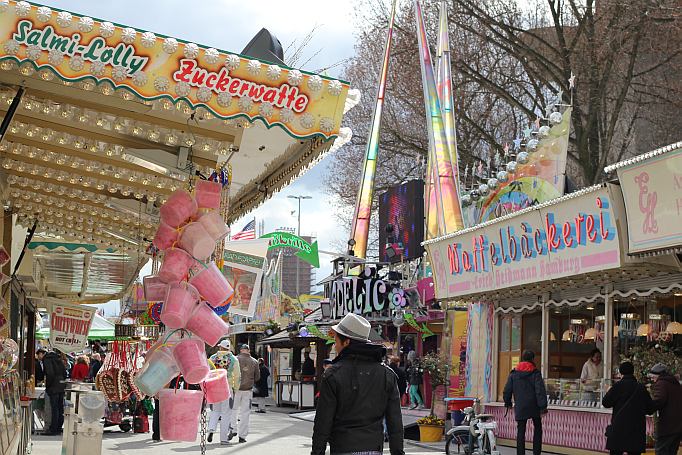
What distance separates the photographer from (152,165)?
6.64 meters

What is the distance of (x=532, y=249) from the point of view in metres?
13.5

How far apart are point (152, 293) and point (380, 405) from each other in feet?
5.78

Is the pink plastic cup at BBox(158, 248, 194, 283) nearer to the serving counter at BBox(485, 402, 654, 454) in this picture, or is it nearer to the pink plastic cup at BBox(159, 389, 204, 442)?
the pink plastic cup at BBox(159, 389, 204, 442)

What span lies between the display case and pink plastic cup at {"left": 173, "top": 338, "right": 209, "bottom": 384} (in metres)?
9.48

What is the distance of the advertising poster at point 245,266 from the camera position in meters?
16.7

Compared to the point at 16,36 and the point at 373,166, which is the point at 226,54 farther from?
the point at 373,166

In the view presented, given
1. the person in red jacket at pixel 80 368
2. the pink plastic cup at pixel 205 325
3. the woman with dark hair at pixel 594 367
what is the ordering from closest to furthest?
the pink plastic cup at pixel 205 325 → the woman with dark hair at pixel 594 367 → the person in red jacket at pixel 80 368

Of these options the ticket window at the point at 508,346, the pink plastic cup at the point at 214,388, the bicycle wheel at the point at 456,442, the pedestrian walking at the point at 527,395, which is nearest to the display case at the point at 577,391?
the pedestrian walking at the point at 527,395

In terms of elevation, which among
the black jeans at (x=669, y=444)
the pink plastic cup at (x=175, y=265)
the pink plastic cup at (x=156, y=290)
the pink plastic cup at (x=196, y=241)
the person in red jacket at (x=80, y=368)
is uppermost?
the pink plastic cup at (x=196, y=241)

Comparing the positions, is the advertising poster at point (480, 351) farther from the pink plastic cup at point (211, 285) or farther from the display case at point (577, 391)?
the pink plastic cup at point (211, 285)

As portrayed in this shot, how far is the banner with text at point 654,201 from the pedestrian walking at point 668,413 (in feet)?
5.91

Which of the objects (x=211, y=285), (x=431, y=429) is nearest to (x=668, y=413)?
(x=431, y=429)

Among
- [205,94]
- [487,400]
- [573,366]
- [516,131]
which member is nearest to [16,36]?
[205,94]

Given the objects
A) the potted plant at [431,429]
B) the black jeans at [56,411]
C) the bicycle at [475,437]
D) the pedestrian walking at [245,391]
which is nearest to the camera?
the bicycle at [475,437]
